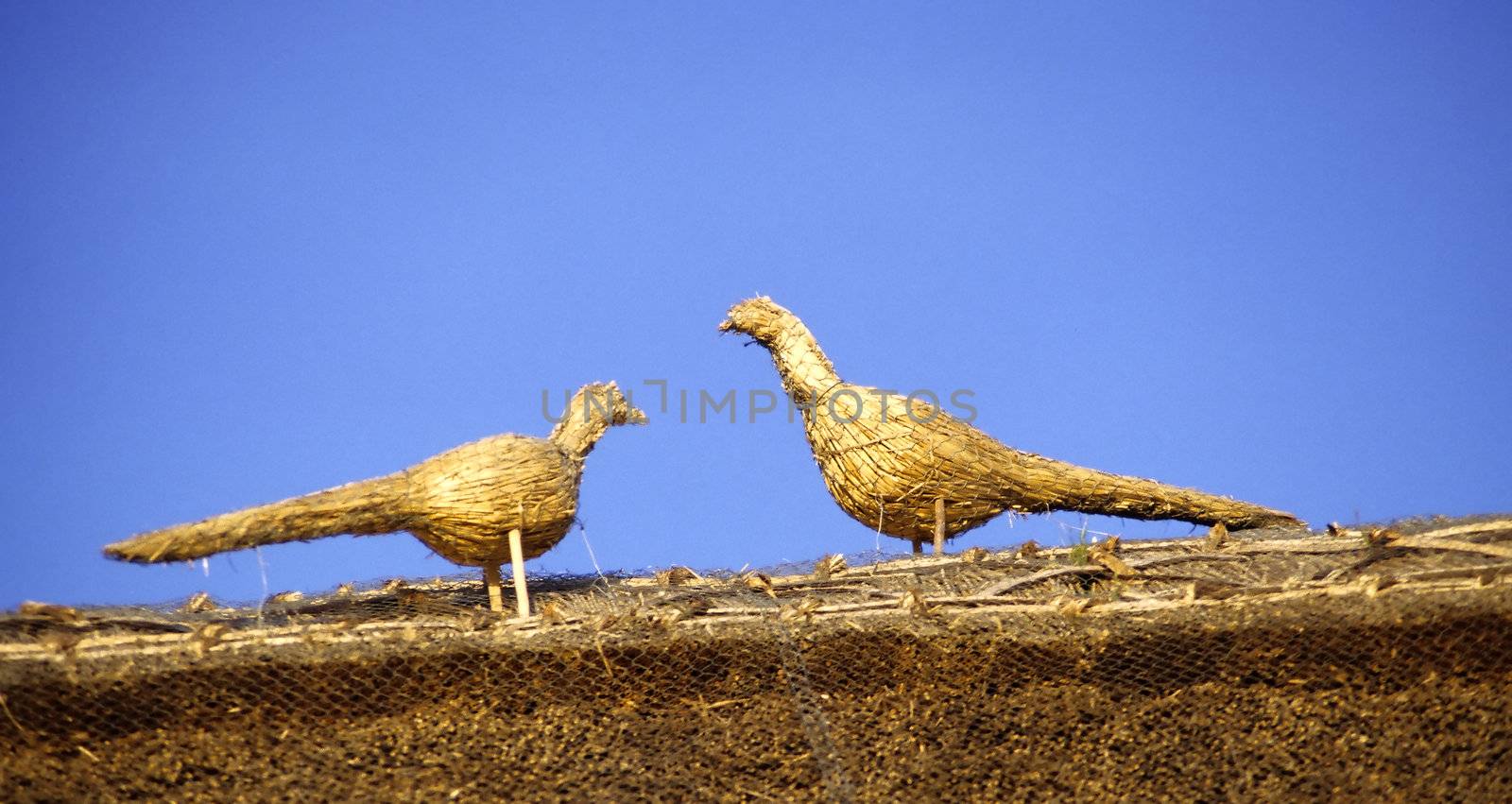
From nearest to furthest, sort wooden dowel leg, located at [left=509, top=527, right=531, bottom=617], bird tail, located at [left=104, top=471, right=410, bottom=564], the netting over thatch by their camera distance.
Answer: the netting over thatch → bird tail, located at [left=104, top=471, right=410, bottom=564] → wooden dowel leg, located at [left=509, top=527, right=531, bottom=617]

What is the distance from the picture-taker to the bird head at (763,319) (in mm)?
7375

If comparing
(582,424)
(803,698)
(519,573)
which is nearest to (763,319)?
(582,424)

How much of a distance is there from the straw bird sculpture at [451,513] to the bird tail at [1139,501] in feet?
8.06

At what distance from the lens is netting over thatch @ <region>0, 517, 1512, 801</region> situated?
15.4 feet

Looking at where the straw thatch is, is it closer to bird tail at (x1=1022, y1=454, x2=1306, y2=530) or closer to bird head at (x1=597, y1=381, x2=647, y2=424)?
bird head at (x1=597, y1=381, x2=647, y2=424)

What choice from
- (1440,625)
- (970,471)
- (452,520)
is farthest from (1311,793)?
(452,520)

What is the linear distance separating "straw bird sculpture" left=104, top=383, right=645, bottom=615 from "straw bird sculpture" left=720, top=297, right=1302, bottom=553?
1.53 m

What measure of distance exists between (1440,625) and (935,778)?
180cm

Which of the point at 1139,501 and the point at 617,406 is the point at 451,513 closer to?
the point at 617,406

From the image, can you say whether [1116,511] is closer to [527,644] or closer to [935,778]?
[935,778]

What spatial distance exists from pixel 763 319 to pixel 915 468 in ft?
3.63

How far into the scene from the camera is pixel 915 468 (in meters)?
6.83

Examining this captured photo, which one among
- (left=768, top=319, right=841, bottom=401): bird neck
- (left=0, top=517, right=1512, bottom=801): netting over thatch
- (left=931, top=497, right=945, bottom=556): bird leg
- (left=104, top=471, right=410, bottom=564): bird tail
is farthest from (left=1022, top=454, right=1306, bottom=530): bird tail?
(left=104, top=471, right=410, bottom=564): bird tail

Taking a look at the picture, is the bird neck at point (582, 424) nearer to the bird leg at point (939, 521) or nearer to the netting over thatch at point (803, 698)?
the netting over thatch at point (803, 698)
